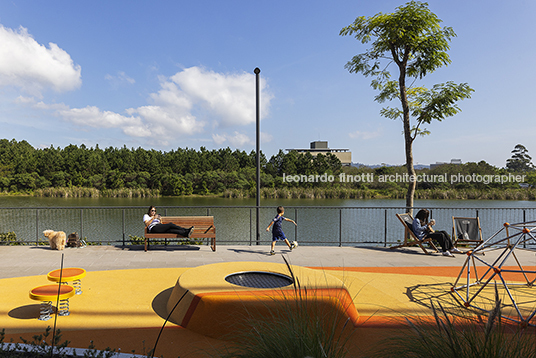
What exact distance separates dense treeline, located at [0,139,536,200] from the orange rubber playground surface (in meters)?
37.4

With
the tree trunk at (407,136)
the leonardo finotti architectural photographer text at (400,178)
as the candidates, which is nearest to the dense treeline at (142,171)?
the leonardo finotti architectural photographer text at (400,178)

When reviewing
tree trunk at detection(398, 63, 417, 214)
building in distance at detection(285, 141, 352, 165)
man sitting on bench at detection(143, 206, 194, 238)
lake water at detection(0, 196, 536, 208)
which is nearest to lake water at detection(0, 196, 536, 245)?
tree trunk at detection(398, 63, 417, 214)

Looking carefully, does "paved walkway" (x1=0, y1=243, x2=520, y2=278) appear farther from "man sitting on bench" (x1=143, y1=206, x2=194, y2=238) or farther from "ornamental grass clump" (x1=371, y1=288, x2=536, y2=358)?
"ornamental grass clump" (x1=371, y1=288, x2=536, y2=358)

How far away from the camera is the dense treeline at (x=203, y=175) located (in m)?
51.1

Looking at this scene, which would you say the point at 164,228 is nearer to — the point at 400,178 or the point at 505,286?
the point at 505,286

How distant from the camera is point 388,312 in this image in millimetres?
4914

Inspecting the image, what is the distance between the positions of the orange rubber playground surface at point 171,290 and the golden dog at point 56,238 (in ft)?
1.26

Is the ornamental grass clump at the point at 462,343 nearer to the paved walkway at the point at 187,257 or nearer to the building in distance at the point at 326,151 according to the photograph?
the paved walkway at the point at 187,257

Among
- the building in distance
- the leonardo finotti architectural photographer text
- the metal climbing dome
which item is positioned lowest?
Answer: the metal climbing dome

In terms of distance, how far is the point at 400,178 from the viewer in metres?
54.2

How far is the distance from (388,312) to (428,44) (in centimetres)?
1064

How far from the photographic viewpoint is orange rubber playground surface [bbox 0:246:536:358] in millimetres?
3986

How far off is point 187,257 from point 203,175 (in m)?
50.0

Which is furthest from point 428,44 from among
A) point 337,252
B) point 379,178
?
point 379,178
